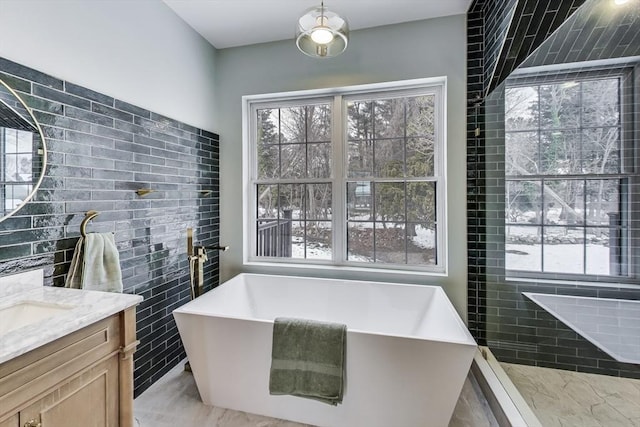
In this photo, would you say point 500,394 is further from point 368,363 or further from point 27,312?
point 27,312

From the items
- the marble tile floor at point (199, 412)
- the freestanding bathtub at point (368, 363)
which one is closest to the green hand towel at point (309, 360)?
the freestanding bathtub at point (368, 363)

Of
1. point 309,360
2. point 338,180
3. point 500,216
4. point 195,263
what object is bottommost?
point 309,360

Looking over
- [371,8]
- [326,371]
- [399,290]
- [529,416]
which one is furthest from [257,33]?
[529,416]

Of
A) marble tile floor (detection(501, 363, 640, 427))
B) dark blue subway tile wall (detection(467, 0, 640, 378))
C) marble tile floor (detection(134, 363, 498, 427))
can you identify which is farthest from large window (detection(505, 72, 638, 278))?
marble tile floor (detection(134, 363, 498, 427))

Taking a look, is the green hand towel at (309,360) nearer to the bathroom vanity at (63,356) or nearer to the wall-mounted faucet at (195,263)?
the bathroom vanity at (63,356)

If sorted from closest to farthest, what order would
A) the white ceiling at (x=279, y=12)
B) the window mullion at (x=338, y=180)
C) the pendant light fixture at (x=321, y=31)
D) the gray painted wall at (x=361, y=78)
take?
the pendant light fixture at (x=321, y=31) < the white ceiling at (x=279, y=12) < the gray painted wall at (x=361, y=78) < the window mullion at (x=338, y=180)

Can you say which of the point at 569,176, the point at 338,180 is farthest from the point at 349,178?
the point at 569,176

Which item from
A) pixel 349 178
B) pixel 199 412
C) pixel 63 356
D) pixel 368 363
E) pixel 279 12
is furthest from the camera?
pixel 349 178

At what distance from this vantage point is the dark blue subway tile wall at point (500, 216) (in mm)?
1773

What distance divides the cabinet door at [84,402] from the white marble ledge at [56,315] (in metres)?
0.20

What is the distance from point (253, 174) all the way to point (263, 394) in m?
1.98

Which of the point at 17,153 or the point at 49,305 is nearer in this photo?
the point at 49,305

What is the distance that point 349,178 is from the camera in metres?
2.81

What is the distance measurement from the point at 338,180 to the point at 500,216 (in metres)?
1.35
